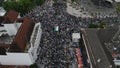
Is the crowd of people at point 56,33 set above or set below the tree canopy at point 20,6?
below

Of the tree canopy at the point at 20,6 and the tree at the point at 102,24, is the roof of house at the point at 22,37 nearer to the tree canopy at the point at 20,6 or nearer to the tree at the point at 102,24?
the tree canopy at the point at 20,6

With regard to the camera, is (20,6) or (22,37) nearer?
(22,37)

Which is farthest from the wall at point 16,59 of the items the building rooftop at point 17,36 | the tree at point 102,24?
the tree at point 102,24

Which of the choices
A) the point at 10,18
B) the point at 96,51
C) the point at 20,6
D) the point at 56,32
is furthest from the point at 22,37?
the point at 20,6

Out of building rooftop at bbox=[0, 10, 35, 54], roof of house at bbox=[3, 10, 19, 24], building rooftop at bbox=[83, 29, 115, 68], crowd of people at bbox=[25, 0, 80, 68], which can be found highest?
roof of house at bbox=[3, 10, 19, 24]

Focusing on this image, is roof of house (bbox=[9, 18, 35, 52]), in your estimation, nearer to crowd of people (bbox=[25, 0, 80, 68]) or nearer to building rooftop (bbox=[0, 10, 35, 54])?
building rooftop (bbox=[0, 10, 35, 54])

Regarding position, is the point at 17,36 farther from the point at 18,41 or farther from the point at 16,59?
the point at 16,59

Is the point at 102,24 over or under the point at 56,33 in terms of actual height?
over

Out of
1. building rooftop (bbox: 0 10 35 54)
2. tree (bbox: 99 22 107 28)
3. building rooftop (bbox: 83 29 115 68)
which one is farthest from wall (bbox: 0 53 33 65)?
tree (bbox: 99 22 107 28)
